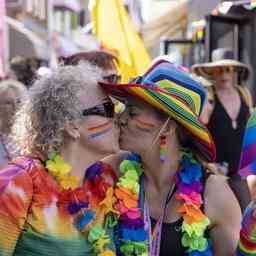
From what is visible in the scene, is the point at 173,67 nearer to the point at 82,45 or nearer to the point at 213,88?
the point at 213,88

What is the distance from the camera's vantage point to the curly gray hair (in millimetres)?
2721

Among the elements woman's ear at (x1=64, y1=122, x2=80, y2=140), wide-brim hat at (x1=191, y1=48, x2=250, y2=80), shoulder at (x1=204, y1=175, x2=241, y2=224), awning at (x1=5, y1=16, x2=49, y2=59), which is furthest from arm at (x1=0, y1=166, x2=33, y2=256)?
awning at (x1=5, y1=16, x2=49, y2=59)

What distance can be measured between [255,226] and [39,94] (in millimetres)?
988

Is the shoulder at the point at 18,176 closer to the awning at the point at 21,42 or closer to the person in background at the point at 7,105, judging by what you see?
the person in background at the point at 7,105

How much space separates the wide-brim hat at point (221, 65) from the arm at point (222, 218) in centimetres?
360

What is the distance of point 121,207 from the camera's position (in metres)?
2.72

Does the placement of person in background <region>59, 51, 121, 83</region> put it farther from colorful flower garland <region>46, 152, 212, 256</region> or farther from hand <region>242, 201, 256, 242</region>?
hand <region>242, 201, 256, 242</region>

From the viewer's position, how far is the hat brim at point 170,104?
2678mm

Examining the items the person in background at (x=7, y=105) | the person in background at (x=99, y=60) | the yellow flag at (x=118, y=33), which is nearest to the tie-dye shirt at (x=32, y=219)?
the person in background at (x=7, y=105)

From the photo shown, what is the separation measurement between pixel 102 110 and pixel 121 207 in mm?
396

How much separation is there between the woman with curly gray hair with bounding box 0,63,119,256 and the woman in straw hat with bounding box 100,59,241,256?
8cm

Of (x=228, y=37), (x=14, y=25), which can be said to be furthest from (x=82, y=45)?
(x=228, y=37)

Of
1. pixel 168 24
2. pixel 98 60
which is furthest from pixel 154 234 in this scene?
pixel 168 24

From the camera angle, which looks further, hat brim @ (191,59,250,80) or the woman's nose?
hat brim @ (191,59,250,80)
